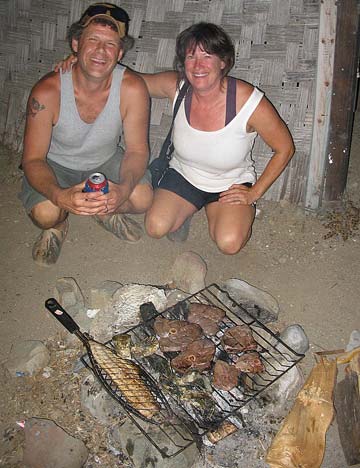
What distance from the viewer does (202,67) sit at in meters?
2.81

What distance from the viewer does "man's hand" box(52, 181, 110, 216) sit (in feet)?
9.05

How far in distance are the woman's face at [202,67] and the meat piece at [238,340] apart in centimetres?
161

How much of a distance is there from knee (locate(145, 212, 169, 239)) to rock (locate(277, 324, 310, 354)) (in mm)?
1238

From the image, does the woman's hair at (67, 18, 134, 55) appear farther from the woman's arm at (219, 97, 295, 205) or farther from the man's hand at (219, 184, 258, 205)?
the man's hand at (219, 184, 258, 205)

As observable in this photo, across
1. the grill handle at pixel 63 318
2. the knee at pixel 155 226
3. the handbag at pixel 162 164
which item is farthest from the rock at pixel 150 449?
the handbag at pixel 162 164

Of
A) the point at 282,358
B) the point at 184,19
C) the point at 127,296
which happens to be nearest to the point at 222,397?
the point at 282,358

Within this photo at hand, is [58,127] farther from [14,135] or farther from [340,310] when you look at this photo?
[340,310]

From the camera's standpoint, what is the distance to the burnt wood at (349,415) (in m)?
2.22

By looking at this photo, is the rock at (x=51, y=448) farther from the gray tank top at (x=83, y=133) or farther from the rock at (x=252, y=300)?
the gray tank top at (x=83, y=133)

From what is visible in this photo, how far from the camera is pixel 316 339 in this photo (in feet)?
9.48

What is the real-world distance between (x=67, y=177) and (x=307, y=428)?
2407mm

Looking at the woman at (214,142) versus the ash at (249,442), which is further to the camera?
the woman at (214,142)

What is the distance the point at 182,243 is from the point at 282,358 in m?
1.37

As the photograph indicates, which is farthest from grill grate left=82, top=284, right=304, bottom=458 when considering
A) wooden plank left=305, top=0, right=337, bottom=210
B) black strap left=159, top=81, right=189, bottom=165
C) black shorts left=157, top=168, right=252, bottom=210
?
wooden plank left=305, top=0, right=337, bottom=210
